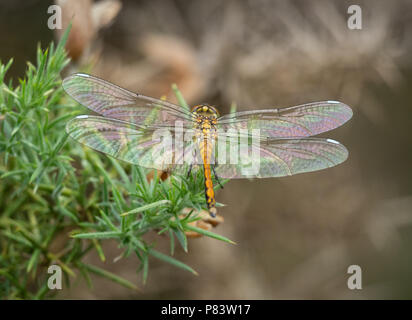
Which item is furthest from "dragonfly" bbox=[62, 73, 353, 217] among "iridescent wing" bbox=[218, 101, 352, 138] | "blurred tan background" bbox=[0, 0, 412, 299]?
"blurred tan background" bbox=[0, 0, 412, 299]

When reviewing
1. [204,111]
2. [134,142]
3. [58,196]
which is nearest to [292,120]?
[204,111]

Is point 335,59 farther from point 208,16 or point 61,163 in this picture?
point 61,163

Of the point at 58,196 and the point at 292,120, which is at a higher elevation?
the point at 292,120

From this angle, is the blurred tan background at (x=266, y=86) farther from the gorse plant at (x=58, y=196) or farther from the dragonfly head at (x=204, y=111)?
the dragonfly head at (x=204, y=111)

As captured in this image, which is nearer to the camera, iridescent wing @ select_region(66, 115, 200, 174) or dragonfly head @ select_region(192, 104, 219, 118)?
iridescent wing @ select_region(66, 115, 200, 174)

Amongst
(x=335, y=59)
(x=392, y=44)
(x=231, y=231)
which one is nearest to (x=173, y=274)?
(x=231, y=231)

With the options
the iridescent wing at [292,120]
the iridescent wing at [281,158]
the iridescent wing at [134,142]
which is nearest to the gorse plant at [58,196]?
the iridescent wing at [134,142]

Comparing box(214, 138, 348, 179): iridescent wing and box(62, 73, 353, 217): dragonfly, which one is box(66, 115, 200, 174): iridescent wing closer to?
box(62, 73, 353, 217): dragonfly

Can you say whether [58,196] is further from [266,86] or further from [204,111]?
[266,86]
